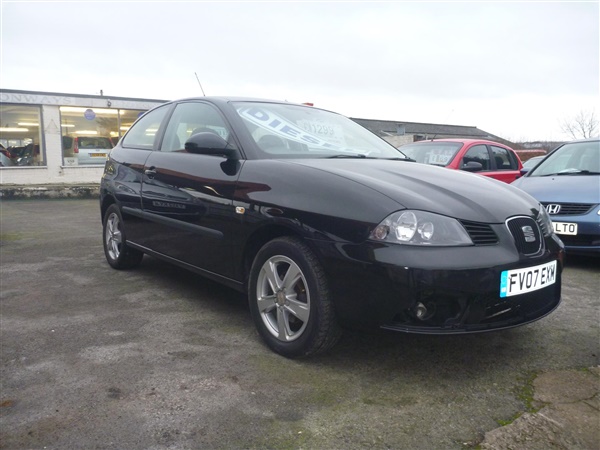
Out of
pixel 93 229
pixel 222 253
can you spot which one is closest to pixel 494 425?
pixel 222 253

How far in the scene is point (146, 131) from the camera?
465 centimetres

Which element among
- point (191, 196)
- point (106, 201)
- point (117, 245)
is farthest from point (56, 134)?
point (191, 196)

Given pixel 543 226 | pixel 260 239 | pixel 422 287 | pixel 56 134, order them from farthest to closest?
pixel 56 134
pixel 260 239
pixel 543 226
pixel 422 287

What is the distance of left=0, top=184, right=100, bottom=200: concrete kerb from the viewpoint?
12422mm

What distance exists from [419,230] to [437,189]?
15.7 inches

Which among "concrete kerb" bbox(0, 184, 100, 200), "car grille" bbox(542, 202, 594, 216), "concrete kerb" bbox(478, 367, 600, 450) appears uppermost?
"car grille" bbox(542, 202, 594, 216)

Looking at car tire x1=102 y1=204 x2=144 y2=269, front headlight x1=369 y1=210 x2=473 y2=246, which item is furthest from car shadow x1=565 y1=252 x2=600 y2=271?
car tire x1=102 y1=204 x2=144 y2=269

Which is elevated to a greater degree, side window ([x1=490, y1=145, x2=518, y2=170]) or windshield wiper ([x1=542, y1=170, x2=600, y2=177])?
side window ([x1=490, y1=145, x2=518, y2=170])

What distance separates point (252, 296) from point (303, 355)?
501 millimetres

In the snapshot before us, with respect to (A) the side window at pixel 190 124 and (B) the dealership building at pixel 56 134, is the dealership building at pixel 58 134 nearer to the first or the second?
(B) the dealership building at pixel 56 134

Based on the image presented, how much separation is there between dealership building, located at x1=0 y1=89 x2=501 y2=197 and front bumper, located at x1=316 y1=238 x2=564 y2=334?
12767 millimetres

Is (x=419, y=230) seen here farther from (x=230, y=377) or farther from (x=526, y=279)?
(x=230, y=377)

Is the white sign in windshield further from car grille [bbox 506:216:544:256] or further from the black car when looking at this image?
car grille [bbox 506:216:544:256]

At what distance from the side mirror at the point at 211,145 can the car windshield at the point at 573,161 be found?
13.7 ft
